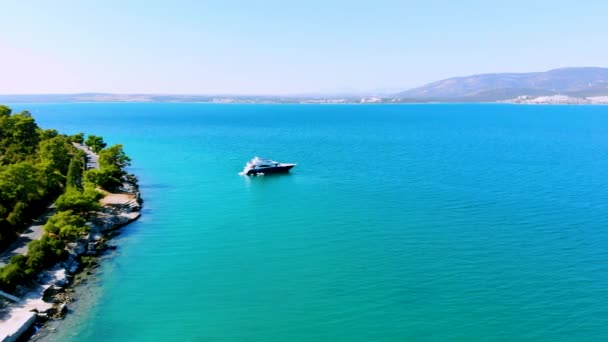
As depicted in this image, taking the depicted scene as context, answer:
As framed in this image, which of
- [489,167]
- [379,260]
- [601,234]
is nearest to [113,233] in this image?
[379,260]

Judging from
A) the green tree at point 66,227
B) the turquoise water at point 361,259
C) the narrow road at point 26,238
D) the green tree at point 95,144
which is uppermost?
the green tree at point 95,144

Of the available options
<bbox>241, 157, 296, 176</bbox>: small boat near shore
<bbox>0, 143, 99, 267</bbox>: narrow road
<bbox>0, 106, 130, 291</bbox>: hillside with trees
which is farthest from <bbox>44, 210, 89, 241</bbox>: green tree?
<bbox>241, 157, 296, 176</bbox>: small boat near shore

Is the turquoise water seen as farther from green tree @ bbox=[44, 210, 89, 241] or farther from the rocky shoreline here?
green tree @ bbox=[44, 210, 89, 241]

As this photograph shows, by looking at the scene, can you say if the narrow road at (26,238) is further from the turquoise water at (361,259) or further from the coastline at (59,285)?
the turquoise water at (361,259)

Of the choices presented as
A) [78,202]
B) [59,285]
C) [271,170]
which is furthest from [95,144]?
[59,285]

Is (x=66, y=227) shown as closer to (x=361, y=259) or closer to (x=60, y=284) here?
(x=60, y=284)

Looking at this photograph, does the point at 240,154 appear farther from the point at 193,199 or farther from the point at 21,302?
the point at 21,302

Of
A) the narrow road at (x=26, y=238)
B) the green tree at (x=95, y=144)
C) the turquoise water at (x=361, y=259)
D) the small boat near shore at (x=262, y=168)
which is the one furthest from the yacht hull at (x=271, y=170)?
the narrow road at (x=26, y=238)
